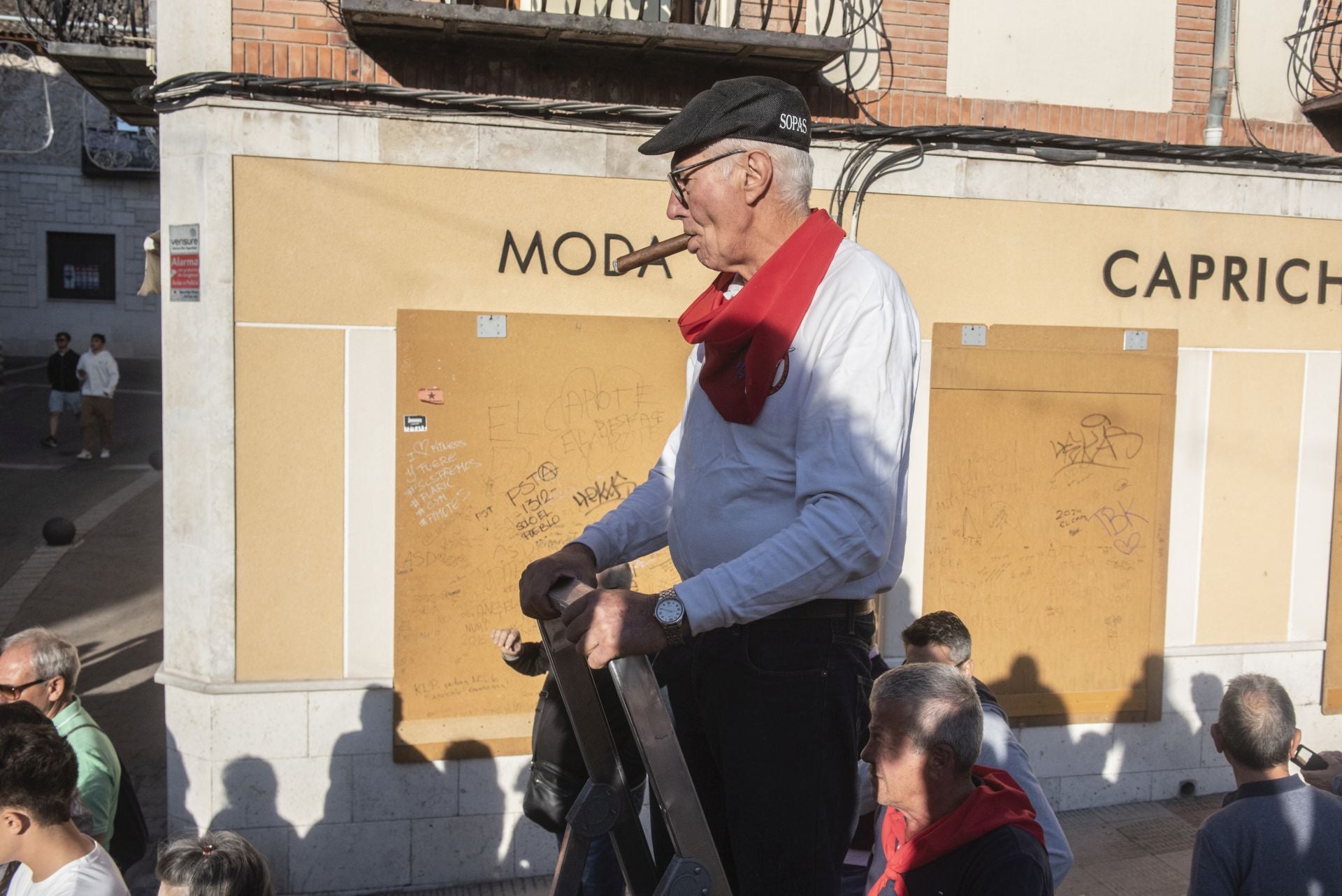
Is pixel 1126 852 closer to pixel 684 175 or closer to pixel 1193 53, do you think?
pixel 1193 53

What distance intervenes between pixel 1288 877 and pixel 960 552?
3241 millimetres

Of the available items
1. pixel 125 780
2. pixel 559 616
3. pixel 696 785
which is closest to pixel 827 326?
pixel 559 616

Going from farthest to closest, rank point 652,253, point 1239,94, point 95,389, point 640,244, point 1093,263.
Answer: point 95,389 < point 1239,94 < point 1093,263 < point 640,244 < point 652,253

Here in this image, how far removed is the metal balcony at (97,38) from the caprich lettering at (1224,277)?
5.50m

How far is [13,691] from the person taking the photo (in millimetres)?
3986

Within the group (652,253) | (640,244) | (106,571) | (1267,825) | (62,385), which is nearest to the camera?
(652,253)

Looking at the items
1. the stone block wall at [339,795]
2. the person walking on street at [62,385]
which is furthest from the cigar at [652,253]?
the person walking on street at [62,385]

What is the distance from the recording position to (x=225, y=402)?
17.8 ft

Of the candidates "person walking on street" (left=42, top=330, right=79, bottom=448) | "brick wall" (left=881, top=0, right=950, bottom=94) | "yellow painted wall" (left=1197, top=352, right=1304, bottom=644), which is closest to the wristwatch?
"brick wall" (left=881, top=0, right=950, bottom=94)

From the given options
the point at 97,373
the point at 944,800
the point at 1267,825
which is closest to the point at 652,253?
the point at 944,800

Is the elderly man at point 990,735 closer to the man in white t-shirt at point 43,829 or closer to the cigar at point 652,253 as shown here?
the cigar at point 652,253

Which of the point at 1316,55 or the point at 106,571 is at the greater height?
Result: the point at 1316,55

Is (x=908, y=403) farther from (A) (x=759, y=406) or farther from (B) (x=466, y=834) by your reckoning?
(B) (x=466, y=834)

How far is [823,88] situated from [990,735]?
12.6ft
